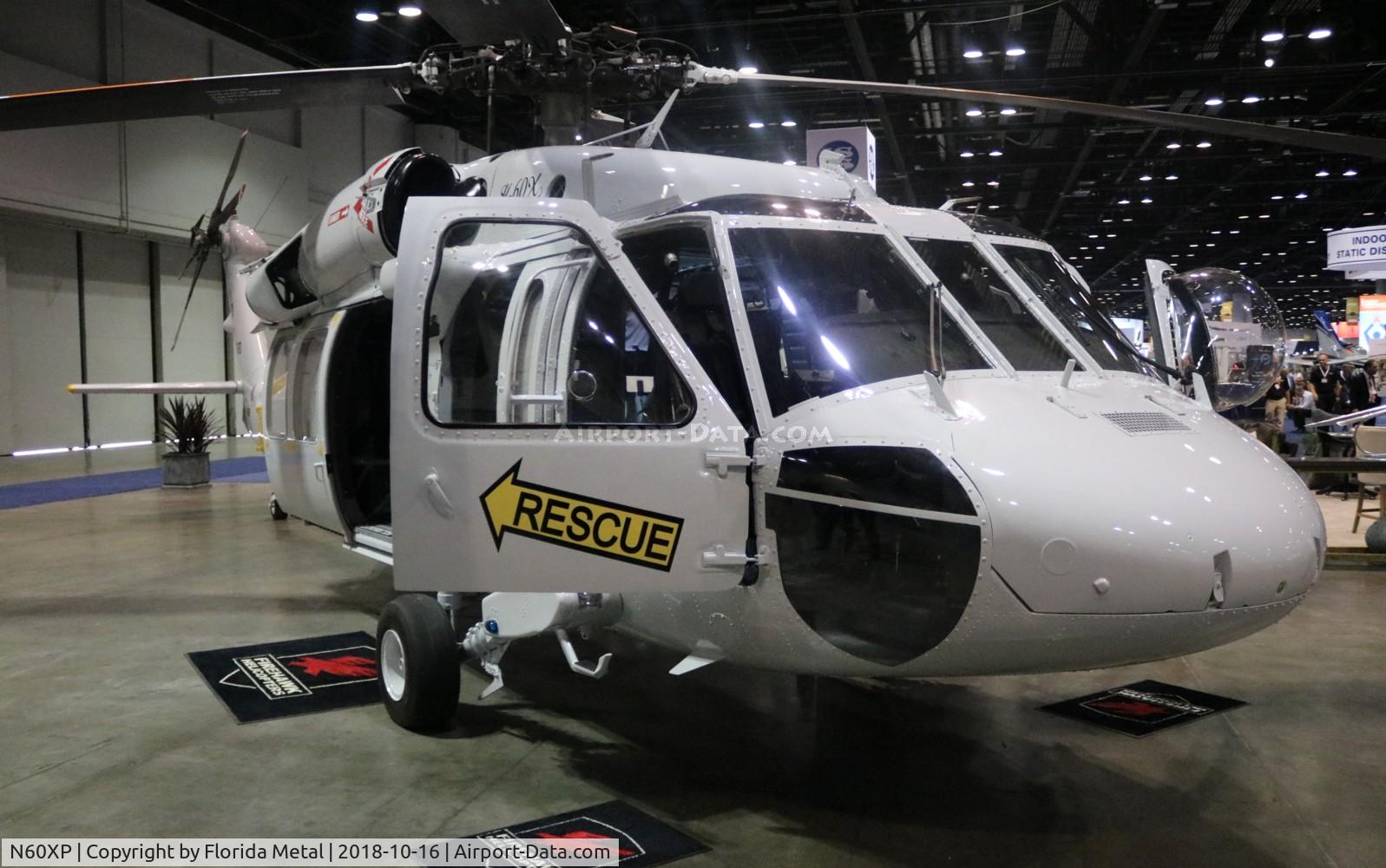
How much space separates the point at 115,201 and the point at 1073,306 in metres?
18.4

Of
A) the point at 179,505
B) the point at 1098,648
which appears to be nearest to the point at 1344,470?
the point at 1098,648

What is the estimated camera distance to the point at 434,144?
24.5m

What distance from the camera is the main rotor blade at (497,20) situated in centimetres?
439

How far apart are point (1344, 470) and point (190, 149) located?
1907 cm

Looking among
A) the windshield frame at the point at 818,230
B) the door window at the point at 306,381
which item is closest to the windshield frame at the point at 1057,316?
the windshield frame at the point at 818,230

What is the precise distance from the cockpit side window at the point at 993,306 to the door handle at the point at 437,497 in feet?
6.69

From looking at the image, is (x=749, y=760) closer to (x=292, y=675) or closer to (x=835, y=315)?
(x=835, y=315)

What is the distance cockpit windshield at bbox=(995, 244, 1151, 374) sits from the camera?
4.10 metres

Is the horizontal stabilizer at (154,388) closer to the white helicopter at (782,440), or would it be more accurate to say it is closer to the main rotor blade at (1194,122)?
the white helicopter at (782,440)

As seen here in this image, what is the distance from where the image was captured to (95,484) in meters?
14.5

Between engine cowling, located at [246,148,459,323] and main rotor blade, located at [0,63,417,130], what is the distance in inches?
15.0

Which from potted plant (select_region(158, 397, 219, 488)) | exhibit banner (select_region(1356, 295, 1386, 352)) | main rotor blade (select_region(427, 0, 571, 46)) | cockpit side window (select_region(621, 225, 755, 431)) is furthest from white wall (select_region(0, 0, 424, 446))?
exhibit banner (select_region(1356, 295, 1386, 352))

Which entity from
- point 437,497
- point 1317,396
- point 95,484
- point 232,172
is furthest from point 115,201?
point 1317,396

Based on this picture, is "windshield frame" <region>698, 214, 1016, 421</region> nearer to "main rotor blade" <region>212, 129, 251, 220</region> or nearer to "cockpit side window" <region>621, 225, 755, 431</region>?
"cockpit side window" <region>621, 225, 755, 431</region>
